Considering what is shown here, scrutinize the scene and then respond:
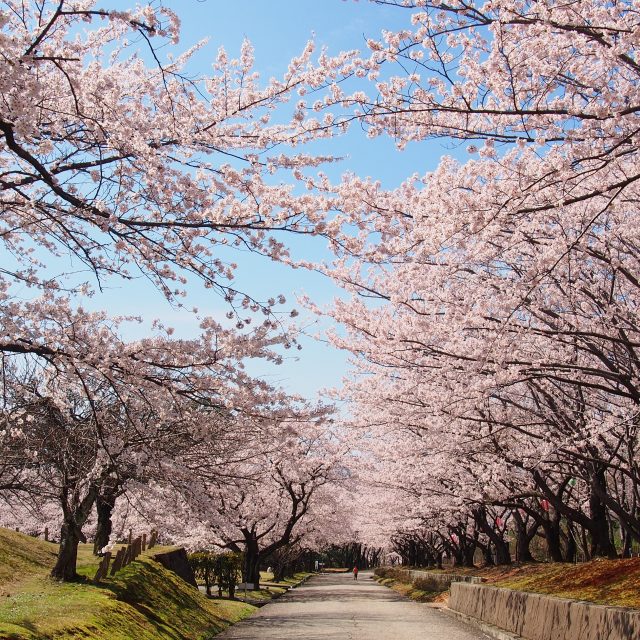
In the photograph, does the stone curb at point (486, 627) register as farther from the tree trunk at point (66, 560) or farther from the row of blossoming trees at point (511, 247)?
the tree trunk at point (66, 560)

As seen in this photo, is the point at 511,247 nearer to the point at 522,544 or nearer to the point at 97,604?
the point at 97,604

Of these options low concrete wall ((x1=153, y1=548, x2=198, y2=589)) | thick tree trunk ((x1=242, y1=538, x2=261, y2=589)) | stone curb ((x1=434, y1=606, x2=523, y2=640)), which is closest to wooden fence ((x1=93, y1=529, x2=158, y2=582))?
low concrete wall ((x1=153, y1=548, x2=198, y2=589))

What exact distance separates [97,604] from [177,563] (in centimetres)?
1231

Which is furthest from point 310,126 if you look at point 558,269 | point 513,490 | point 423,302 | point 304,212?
point 513,490

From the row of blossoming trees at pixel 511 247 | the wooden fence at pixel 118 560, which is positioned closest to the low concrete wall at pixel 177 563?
the wooden fence at pixel 118 560

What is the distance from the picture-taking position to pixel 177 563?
22.9 meters

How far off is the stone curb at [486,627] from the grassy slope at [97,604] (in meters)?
6.06

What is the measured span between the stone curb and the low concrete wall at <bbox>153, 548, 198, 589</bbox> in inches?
340

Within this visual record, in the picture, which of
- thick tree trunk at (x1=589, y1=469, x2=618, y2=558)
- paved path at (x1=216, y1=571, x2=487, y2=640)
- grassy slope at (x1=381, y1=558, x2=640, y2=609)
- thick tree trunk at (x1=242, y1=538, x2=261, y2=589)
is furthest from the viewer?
thick tree trunk at (x1=242, y1=538, x2=261, y2=589)

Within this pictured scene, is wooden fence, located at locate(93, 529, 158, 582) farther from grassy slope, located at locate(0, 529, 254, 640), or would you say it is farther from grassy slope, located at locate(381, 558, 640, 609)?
grassy slope, located at locate(381, 558, 640, 609)

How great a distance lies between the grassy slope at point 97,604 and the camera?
9266mm

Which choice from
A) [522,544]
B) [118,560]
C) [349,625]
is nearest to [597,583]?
[349,625]

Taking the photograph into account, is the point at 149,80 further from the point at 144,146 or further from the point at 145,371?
the point at 145,371

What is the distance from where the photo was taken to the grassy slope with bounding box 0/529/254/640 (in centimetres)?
927
